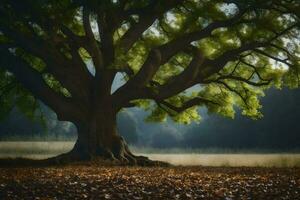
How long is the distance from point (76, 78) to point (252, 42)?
10.2 metres

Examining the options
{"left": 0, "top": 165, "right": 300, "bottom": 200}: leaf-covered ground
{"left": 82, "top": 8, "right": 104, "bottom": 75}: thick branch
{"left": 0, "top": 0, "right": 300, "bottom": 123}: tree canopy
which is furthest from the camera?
{"left": 82, "top": 8, "right": 104, "bottom": 75}: thick branch

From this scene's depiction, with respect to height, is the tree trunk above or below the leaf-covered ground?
above

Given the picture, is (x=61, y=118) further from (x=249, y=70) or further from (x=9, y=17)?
(x=249, y=70)

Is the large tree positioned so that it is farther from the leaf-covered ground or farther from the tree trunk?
the leaf-covered ground

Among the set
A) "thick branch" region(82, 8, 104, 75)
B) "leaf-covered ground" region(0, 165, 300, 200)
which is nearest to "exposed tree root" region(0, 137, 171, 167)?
"thick branch" region(82, 8, 104, 75)

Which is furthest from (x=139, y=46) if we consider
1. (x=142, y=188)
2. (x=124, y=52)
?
(x=142, y=188)

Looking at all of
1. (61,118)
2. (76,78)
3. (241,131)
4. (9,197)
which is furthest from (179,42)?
(241,131)

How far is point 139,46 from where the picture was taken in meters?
32.1

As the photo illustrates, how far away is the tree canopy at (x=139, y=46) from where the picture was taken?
78.8ft

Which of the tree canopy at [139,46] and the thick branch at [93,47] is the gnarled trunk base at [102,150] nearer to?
the tree canopy at [139,46]

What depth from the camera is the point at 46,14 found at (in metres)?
21.8

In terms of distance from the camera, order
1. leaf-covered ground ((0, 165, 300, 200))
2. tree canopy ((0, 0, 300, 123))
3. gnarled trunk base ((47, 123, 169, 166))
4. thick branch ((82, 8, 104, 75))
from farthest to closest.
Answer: thick branch ((82, 8, 104, 75)) < gnarled trunk base ((47, 123, 169, 166)) < tree canopy ((0, 0, 300, 123)) < leaf-covered ground ((0, 165, 300, 200))

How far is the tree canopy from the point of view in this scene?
24031 millimetres

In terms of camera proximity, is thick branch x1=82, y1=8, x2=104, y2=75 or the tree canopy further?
thick branch x1=82, y1=8, x2=104, y2=75
